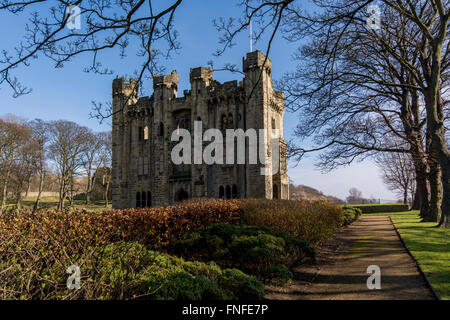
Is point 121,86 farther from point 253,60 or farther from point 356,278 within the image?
point 356,278

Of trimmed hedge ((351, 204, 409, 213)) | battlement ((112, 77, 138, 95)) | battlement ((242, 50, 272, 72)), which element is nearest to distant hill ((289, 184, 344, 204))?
trimmed hedge ((351, 204, 409, 213))

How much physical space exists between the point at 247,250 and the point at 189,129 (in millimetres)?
24408

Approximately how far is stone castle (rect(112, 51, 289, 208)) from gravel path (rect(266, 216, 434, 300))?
1543 cm

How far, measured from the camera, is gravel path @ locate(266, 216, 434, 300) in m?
5.73

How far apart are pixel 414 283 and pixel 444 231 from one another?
276 inches

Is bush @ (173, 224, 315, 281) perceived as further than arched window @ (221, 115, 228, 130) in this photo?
No

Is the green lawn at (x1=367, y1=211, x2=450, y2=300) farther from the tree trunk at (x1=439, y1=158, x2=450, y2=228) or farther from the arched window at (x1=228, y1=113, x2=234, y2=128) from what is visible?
the arched window at (x1=228, y1=113, x2=234, y2=128)

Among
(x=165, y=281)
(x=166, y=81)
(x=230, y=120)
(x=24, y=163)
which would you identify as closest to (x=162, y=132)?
(x=166, y=81)

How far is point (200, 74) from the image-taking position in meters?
29.1

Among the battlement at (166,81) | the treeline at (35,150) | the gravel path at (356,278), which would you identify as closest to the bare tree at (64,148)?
the treeline at (35,150)

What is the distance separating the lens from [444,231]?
37.7 feet

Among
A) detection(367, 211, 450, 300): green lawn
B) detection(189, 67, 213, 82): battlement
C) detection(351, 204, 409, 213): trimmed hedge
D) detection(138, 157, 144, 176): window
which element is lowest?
detection(351, 204, 409, 213): trimmed hedge

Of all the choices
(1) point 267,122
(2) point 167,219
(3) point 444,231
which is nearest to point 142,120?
(1) point 267,122
